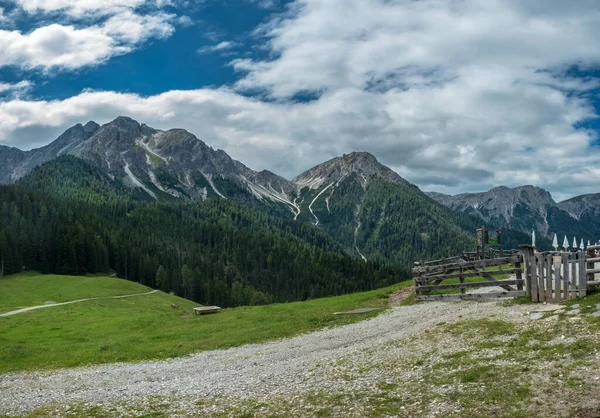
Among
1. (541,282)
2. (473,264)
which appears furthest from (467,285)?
(541,282)

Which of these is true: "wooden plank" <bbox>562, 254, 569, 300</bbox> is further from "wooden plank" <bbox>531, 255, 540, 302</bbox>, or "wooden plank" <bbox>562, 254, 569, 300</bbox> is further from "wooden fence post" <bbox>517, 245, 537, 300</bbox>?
"wooden fence post" <bbox>517, 245, 537, 300</bbox>

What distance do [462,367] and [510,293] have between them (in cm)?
1495

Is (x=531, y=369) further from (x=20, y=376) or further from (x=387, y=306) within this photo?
(x=20, y=376)

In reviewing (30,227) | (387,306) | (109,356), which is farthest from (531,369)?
(30,227)

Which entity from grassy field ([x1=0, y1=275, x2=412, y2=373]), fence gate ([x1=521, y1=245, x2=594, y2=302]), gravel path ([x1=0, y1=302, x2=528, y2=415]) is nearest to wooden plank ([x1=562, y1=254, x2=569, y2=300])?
fence gate ([x1=521, y1=245, x2=594, y2=302])

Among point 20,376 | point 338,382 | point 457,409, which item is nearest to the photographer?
point 457,409

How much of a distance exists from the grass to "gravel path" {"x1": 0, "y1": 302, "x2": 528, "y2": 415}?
62.1m

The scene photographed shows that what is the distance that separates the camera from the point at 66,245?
5896 inches

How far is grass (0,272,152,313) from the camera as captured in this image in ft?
289

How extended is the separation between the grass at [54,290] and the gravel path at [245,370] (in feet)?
204

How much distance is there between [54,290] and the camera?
98562 millimetres

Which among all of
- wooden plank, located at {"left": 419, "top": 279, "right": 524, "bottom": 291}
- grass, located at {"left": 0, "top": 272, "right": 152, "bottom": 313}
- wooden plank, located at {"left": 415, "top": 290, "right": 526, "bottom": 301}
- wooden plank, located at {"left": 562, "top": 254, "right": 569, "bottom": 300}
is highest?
wooden plank, located at {"left": 562, "top": 254, "right": 569, "bottom": 300}

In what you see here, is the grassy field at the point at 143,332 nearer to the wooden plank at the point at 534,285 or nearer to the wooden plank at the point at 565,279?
the wooden plank at the point at 534,285

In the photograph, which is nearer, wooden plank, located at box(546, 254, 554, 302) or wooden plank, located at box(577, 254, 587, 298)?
wooden plank, located at box(577, 254, 587, 298)
